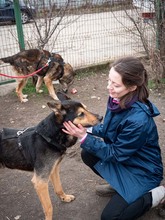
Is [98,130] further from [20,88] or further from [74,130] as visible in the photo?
[20,88]

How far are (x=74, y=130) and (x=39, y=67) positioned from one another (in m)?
3.88

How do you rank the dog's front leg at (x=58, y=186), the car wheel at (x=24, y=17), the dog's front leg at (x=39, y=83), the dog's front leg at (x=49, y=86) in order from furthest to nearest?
the car wheel at (x=24, y=17) < the dog's front leg at (x=39, y=83) < the dog's front leg at (x=49, y=86) < the dog's front leg at (x=58, y=186)

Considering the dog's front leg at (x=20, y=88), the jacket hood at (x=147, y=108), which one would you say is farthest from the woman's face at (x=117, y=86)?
the dog's front leg at (x=20, y=88)

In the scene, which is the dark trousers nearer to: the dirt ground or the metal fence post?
the dirt ground

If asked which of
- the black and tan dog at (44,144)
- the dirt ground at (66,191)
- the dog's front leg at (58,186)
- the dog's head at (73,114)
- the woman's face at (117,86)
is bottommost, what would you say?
the dirt ground at (66,191)

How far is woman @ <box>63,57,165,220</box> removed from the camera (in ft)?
8.71

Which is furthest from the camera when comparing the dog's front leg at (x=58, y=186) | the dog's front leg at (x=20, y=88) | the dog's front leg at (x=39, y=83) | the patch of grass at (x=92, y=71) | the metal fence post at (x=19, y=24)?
the patch of grass at (x=92, y=71)

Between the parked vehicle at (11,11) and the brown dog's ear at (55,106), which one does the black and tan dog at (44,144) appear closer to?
the brown dog's ear at (55,106)

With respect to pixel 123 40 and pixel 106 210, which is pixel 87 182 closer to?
pixel 106 210

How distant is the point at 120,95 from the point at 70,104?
1.63ft

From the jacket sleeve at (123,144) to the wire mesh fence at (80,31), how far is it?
499cm

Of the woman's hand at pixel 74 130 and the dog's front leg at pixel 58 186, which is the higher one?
the woman's hand at pixel 74 130

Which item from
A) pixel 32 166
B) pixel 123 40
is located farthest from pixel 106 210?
pixel 123 40

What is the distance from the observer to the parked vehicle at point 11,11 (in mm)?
6660
